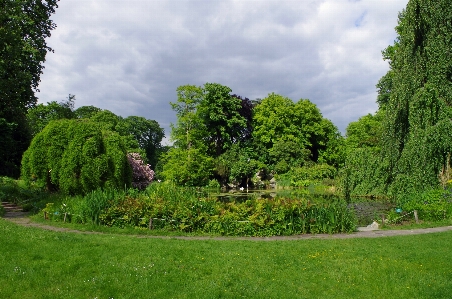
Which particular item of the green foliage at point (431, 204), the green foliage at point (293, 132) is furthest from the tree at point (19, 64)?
the green foliage at point (293, 132)

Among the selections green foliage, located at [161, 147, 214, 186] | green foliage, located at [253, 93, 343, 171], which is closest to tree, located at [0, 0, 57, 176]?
green foliage, located at [161, 147, 214, 186]

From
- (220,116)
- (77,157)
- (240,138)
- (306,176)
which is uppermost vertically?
(220,116)

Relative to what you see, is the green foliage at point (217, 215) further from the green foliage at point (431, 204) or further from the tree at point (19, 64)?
the tree at point (19, 64)

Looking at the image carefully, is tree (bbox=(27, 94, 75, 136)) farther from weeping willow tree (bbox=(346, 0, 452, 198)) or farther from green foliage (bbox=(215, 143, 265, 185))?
weeping willow tree (bbox=(346, 0, 452, 198))

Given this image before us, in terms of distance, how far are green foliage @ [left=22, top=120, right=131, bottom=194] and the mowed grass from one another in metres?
6.48

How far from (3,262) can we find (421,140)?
1592 centimetres

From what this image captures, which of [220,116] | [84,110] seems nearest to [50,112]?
[84,110]

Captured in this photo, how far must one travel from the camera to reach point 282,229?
514 inches

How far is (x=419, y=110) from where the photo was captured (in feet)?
53.9

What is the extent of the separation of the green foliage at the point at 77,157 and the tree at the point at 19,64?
11.7 ft

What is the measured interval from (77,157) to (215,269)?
1144cm

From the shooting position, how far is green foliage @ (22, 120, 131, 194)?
16797 millimetres

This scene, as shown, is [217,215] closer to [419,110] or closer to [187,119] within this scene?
[419,110]

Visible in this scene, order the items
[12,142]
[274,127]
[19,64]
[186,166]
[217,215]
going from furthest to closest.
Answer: [274,127]
[186,166]
[12,142]
[19,64]
[217,215]
